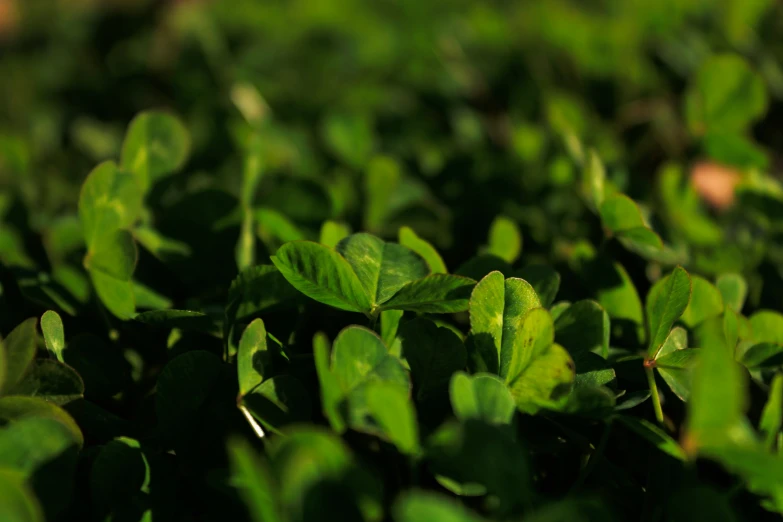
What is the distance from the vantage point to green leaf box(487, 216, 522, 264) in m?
1.00

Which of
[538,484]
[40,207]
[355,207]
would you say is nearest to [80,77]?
[40,207]

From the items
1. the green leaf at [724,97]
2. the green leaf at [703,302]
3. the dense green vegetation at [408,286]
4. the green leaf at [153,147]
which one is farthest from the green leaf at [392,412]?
the green leaf at [724,97]

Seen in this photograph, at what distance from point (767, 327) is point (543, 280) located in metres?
0.30

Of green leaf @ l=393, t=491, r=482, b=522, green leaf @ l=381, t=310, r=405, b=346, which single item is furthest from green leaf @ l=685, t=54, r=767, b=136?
green leaf @ l=393, t=491, r=482, b=522

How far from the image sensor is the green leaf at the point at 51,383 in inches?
29.7

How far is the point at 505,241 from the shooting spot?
1008mm

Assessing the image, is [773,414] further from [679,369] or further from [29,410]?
[29,410]

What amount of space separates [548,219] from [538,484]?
553mm

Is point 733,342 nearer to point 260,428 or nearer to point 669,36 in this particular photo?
point 260,428

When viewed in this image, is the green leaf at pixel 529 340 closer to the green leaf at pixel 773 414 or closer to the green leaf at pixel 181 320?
the green leaf at pixel 773 414

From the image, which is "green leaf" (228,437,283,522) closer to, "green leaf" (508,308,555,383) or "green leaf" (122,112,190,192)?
"green leaf" (508,308,555,383)

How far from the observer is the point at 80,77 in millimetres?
1916

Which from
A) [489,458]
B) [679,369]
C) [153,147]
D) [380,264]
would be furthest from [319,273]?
[153,147]

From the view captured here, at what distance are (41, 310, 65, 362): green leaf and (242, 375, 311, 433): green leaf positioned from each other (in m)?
0.23
